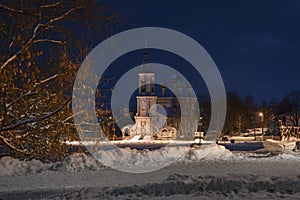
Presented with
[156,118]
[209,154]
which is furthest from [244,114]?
[209,154]

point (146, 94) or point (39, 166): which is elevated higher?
point (146, 94)

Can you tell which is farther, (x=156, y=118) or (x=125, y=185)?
(x=156, y=118)

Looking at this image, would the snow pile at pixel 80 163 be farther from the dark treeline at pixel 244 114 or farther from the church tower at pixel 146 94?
the church tower at pixel 146 94

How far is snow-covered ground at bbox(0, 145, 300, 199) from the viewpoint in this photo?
33.6 feet

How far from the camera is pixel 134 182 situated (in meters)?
12.5

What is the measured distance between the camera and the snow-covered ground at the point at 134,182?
10234 millimetres

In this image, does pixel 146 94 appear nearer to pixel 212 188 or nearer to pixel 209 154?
pixel 209 154

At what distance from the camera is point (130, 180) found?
512 inches

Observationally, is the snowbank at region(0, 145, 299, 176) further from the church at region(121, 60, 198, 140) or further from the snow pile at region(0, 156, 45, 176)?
the church at region(121, 60, 198, 140)

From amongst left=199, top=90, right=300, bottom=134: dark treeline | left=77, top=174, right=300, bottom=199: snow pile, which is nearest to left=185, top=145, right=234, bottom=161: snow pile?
left=77, top=174, right=300, bottom=199: snow pile

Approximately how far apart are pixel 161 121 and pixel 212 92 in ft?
43.2

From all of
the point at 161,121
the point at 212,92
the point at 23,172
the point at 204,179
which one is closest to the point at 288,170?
the point at 204,179

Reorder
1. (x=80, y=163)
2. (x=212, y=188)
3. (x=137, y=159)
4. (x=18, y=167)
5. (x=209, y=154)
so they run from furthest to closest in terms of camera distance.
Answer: (x=209, y=154) → (x=137, y=159) → (x=80, y=163) → (x=18, y=167) → (x=212, y=188)

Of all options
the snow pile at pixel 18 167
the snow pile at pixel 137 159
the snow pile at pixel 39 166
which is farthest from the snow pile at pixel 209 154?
the snow pile at pixel 18 167
